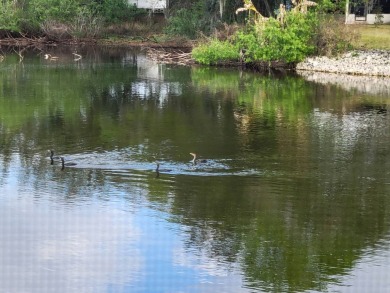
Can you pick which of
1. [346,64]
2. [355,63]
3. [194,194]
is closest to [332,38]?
[346,64]

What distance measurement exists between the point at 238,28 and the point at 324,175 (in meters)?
30.9

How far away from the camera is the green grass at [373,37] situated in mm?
50312

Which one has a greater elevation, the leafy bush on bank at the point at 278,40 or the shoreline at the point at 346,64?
the leafy bush on bank at the point at 278,40

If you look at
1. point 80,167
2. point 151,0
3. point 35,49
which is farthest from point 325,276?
point 151,0

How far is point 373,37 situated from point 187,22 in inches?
690

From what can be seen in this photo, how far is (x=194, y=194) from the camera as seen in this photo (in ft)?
72.1

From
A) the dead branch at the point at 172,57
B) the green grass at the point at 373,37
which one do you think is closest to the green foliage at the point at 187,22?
the dead branch at the point at 172,57

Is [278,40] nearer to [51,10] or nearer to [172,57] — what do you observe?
[172,57]

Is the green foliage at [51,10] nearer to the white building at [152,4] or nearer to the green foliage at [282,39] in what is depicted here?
the white building at [152,4]

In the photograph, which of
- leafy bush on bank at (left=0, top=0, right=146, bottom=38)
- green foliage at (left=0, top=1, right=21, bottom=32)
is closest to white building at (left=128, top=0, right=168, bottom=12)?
leafy bush on bank at (left=0, top=0, right=146, bottom=38)

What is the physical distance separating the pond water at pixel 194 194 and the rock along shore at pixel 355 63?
32.1ft

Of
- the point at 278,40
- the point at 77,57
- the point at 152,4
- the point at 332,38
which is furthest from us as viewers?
the point at 152,4

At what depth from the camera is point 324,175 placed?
24047 millimetres

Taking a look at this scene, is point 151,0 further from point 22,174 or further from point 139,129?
point 22,174
